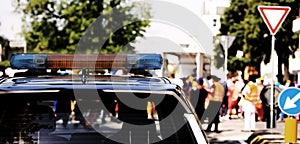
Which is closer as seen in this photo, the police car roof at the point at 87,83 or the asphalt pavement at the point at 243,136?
the police car roof at the point at 87,83

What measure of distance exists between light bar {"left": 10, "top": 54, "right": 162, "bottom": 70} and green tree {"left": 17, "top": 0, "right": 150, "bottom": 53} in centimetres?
4569

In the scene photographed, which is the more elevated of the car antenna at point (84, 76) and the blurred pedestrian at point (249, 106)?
the car antenna at point (84, 76)

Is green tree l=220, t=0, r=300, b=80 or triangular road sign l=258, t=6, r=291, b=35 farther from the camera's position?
green tree l=220, t=0, r=300, b=80

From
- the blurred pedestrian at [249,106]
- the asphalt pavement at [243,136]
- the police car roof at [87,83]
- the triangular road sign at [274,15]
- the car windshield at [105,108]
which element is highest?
the triangular road sign at [274,15]

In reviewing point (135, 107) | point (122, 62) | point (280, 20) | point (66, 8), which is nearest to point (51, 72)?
point (122, 62)

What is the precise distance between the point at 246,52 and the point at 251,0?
4.14 m

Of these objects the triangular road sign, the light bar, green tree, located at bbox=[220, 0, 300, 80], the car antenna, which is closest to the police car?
the car antenna

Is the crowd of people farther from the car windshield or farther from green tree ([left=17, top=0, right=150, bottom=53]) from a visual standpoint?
green tree ([left=17, top=0, right=150, bottom=53])

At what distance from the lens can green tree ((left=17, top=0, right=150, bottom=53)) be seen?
51.9 metres

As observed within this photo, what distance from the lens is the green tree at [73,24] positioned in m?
51.9

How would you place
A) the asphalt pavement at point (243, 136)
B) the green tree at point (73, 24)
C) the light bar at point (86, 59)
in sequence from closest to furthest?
the light bar at point (86, 59), the asphalt pavement at point (243, 136), the green tree at point (73, 24)

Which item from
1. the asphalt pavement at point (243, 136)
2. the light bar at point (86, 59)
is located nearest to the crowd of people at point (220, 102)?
the asphalt pavement at point (243, 136)

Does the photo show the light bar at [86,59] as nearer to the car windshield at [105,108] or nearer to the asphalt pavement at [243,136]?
the car windshield at [105,108]

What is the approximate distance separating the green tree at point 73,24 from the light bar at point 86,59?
150 ft
